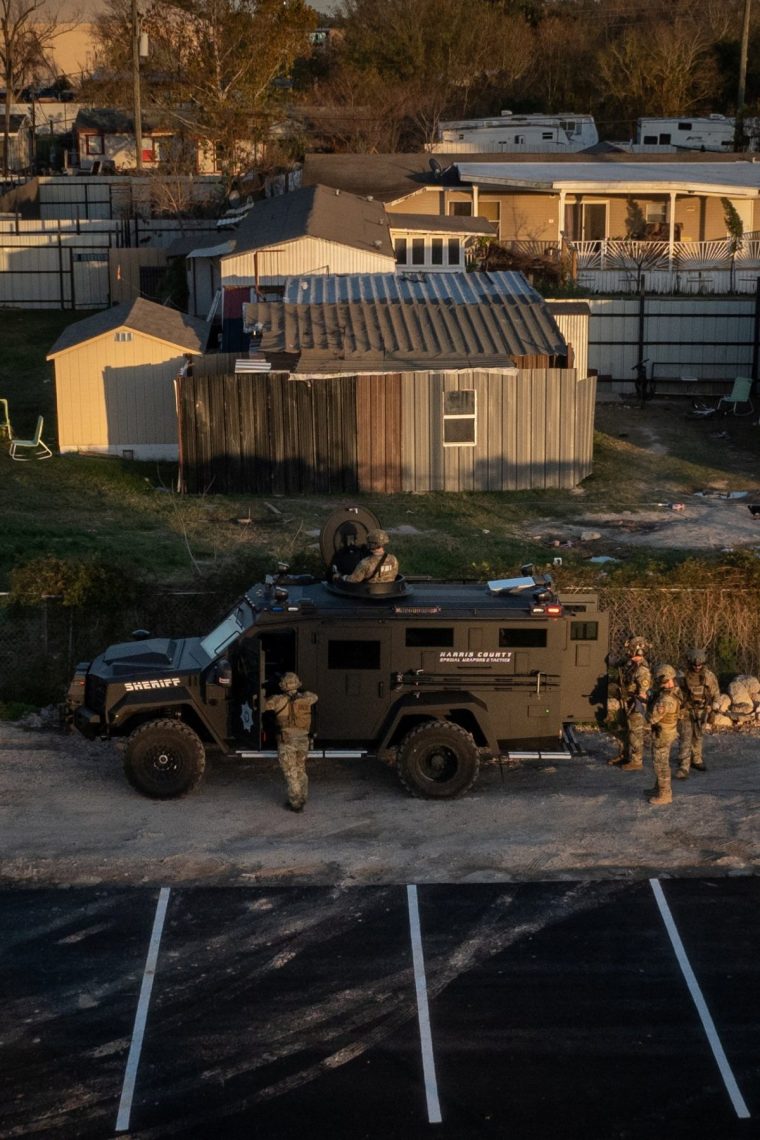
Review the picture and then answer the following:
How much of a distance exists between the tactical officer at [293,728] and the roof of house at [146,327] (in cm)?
1466

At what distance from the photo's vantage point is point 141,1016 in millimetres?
10461

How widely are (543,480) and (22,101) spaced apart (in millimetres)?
61720

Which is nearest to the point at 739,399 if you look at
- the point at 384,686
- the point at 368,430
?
the point at 368,430

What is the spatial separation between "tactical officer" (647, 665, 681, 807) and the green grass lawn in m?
3.29

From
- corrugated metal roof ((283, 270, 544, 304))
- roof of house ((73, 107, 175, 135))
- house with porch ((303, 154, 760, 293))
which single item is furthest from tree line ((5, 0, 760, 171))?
corrugated metal roof ((283, 270, 544, 304))

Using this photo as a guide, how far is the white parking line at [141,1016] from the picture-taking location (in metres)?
9.39

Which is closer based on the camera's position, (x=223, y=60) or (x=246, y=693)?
(x=246, y=693)

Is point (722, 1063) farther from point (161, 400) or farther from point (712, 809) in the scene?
point (161, 400)

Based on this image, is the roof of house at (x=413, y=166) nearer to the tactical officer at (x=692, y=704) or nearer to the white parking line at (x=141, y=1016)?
the tactical officer at (x=692, y=704)

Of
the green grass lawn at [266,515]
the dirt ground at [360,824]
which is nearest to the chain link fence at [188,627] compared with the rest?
the green grass lawn at [266,515]

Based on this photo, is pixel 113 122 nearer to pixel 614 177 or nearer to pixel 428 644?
pixel 614 177

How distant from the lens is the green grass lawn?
20000 mm

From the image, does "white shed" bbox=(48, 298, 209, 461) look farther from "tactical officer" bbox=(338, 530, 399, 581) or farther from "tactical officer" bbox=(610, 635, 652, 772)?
"tactical officer" bbox=(610, 635, 652, 772)

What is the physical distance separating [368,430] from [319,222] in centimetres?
962
